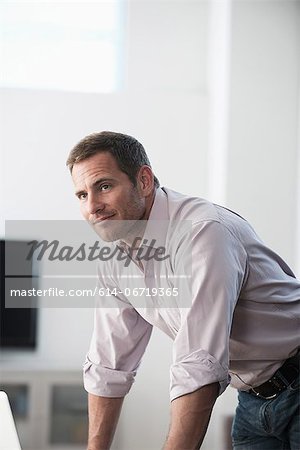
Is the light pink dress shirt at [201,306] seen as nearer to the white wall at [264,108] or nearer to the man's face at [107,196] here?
the man's face at [107,196]

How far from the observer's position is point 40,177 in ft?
11.0

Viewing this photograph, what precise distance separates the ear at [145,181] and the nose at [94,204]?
0.29 feet

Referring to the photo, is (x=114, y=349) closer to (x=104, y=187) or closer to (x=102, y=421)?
(x=102, y=421)

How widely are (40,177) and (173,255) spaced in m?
2.07

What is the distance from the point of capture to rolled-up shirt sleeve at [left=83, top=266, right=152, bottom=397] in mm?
1567

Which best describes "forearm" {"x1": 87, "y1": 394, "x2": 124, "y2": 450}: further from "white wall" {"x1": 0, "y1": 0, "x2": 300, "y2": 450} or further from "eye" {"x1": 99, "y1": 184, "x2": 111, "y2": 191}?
"white wall" {"x1": 0, "y1": 0, "x2": 300, "y2": 450}

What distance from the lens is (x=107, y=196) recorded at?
152 cm

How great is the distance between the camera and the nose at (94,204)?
59.2 inches

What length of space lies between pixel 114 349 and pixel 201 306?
377 millimetres

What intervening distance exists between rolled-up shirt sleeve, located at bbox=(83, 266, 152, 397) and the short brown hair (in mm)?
264

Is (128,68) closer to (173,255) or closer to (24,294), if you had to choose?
(24,294)

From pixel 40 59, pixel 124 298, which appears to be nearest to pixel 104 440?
pixel 124 298

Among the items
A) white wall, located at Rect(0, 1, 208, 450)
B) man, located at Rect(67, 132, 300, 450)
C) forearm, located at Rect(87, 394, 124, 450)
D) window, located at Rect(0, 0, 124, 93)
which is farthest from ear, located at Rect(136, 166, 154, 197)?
window, located at Rect(0, 0, 124, 93)

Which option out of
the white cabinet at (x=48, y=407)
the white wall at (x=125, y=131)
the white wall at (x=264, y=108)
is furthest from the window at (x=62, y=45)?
the white cabinet at (x=48, y=407)
